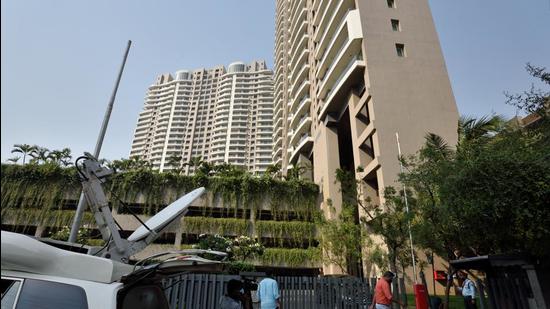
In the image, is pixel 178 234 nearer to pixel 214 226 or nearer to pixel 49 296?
pixel 214 226

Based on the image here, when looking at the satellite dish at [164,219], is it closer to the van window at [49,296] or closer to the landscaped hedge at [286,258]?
the van window at [49,296]

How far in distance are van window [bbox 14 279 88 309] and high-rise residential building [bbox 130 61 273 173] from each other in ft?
289

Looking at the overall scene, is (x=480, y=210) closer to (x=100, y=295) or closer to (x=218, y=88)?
(x=100, y=295)

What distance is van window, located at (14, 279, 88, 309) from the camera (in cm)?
277

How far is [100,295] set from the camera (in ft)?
9.43

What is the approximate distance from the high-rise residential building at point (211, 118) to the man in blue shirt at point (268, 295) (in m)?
83.6

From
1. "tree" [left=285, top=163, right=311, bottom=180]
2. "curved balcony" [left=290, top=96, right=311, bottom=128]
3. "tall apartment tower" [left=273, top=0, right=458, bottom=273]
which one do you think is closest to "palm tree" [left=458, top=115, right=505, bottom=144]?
"tall apartment tower" [left=273, top=0, right=458, bottom=273]

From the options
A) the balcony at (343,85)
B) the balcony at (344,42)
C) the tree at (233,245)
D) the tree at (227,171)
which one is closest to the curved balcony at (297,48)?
the balcony at (344,42)

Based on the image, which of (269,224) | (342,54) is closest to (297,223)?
(269,224)

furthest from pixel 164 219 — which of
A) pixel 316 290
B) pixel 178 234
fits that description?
pixel 178 234

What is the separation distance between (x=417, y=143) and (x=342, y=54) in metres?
10.1

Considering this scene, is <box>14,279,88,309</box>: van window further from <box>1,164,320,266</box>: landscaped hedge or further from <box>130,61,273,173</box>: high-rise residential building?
<box>130,61,273,173</box>: high-rise residential building

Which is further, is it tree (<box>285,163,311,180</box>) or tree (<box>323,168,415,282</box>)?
tree (<box>285,163,311,180</box>)

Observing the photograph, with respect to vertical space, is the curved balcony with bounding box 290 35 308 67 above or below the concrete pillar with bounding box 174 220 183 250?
above
